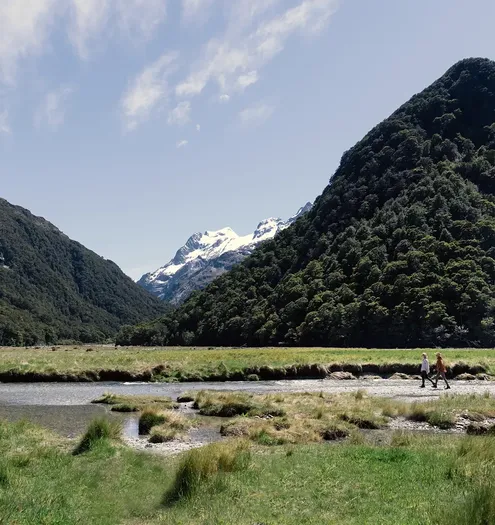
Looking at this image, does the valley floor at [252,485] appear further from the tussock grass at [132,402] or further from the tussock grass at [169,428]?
the tussock grass at [132,402]

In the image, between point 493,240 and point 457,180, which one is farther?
point 457,180

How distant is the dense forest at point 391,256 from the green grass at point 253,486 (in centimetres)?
8685

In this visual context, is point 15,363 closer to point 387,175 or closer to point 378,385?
point 378,385

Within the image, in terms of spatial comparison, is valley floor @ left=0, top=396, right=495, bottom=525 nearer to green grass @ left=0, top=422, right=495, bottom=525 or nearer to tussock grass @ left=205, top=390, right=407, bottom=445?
green grass @ left=0, top=422, right=495, bottom=525

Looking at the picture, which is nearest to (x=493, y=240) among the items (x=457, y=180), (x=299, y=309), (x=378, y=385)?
(x=457, y=180)

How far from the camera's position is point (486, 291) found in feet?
325

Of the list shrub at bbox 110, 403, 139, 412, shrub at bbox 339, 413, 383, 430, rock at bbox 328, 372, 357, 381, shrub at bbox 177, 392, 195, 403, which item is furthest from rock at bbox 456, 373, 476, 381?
shrub at bbox 110, 403, 139, 412

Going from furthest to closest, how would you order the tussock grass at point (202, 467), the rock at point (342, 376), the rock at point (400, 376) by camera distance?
the rock at point (342, 376) → the rock at point (400, 376) → the tussock grass at point (202, 467)

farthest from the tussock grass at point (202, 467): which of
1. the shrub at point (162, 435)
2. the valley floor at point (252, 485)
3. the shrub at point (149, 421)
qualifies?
the shrub at point (149, 421)

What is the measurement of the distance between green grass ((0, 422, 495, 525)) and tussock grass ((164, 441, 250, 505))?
0.10 feet

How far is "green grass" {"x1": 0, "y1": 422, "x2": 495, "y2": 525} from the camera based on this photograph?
10.5 metres

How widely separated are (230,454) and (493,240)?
376 ft

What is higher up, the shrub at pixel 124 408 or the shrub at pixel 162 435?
the shrub at pixel 162 435

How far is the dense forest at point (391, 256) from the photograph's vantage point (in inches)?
4048
